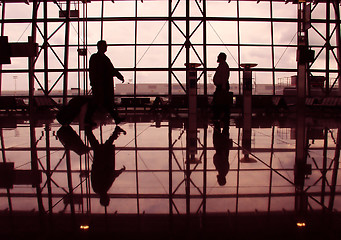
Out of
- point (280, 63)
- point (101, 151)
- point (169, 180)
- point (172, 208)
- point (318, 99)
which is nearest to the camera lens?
point (172, 208)

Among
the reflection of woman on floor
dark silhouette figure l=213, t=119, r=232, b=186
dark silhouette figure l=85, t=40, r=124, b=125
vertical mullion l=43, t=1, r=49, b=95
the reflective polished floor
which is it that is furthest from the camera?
vertical mullion l=43, t=1, r=49, b=95

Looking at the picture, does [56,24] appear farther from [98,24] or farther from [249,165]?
[249,165]

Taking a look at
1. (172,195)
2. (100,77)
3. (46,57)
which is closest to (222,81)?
(100,77)

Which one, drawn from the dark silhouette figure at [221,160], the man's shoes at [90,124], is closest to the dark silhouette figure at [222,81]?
the man's shoes at [90,124]

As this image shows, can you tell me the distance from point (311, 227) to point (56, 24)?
15.9 metres

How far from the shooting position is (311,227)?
112 cm

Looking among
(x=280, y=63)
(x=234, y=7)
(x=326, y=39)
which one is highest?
(x=234, y=7)

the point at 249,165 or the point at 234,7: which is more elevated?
the point at 234,7

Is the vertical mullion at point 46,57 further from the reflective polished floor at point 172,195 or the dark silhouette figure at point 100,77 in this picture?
the reflective polished floor at point 172,195

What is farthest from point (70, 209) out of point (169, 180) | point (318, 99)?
point (318, 99)

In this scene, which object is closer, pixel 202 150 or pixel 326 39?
pixel 202 150

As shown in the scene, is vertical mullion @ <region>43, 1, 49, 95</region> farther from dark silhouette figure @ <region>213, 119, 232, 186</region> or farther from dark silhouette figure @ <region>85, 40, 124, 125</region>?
dark silhouette figure @ <region>213, 119, 232, 186</region>

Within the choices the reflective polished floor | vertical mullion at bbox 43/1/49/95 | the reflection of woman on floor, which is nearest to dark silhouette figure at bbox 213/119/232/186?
the reflective polished floor

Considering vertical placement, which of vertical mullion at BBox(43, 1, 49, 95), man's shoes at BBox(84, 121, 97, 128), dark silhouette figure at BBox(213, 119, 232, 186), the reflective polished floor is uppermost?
vertical mullion at BBox(43, 1, 49, 95)
